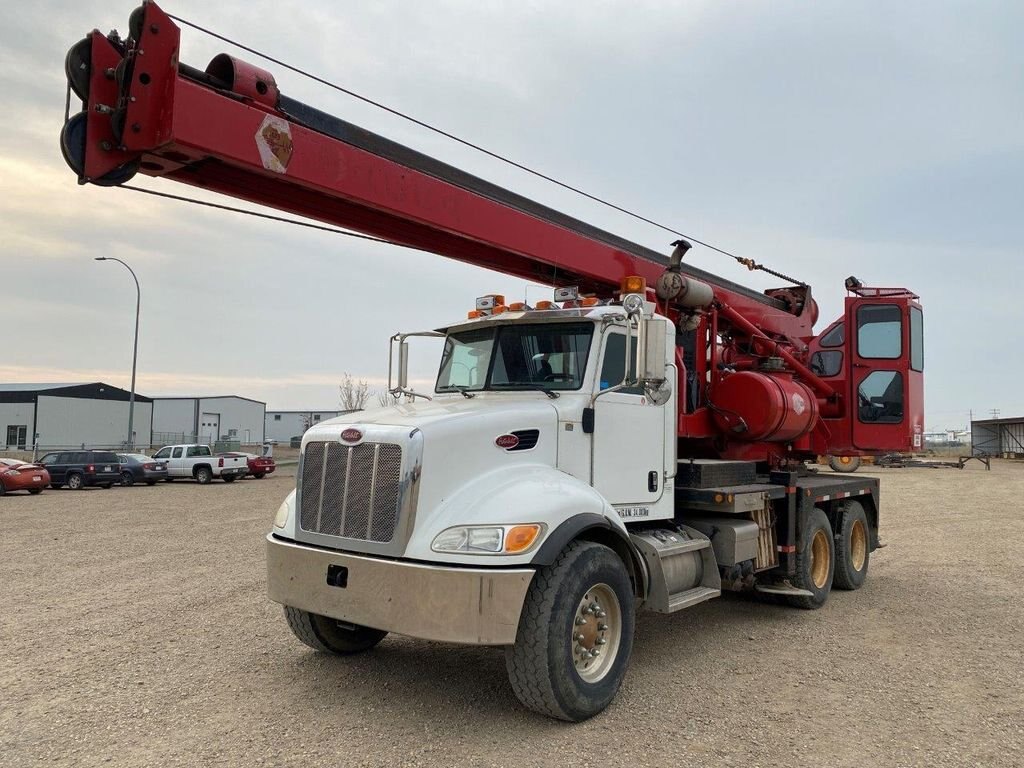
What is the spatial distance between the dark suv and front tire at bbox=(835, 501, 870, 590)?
2517 cm

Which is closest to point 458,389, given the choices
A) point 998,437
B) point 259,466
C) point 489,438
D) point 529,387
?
point 529,387

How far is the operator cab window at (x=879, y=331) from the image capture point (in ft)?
32.8

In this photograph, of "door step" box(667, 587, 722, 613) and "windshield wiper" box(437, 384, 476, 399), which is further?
"windshield wiper" box(437, 384, 476, 399)

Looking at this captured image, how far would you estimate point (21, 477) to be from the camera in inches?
922

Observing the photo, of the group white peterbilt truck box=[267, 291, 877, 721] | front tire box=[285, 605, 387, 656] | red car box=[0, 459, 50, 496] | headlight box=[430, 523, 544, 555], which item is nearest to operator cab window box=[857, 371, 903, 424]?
white peterbilt truck box=[267, 291, 877, 721]

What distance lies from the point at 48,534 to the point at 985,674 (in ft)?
47.2

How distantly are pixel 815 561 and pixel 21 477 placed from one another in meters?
23.7

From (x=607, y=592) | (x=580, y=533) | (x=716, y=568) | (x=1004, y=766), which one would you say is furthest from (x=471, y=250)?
(x=1004, y=766)

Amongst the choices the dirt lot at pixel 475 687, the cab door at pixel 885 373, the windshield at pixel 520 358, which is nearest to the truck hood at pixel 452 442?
the windshield at pixel 520 358

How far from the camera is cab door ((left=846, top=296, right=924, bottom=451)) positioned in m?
9.93

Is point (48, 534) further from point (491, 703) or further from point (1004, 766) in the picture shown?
point (1004, 766)

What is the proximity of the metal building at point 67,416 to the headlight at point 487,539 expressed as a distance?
54.4 m

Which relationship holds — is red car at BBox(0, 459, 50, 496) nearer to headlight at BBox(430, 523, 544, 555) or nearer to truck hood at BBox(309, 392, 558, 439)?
truck hood at BBox(309, 392, 558, 439)

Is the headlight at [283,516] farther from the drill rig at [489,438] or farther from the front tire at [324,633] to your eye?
the front tire at [324,633]
